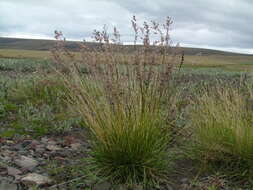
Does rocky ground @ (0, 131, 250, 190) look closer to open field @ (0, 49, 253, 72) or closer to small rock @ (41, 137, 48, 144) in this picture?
small rock @ (41, 137, 48, 144)

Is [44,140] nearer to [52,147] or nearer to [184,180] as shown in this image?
[52,147]

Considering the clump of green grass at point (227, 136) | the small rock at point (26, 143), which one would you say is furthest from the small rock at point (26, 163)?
the clump of green grass at point (227, 136)

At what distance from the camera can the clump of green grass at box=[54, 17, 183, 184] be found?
2.86 m

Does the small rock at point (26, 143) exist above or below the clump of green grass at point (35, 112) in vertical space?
below

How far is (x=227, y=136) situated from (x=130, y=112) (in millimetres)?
1070

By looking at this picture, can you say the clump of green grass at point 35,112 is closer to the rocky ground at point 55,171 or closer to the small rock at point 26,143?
the small rock at point 26,143

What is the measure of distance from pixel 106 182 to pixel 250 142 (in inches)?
54.6

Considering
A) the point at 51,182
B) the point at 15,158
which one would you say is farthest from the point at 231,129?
the point at 15,158

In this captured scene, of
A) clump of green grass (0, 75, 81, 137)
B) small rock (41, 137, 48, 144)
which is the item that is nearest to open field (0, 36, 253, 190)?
small rock (41, 137, 48, 144)

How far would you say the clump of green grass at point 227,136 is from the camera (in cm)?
314

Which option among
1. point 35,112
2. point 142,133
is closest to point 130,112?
point 142,133

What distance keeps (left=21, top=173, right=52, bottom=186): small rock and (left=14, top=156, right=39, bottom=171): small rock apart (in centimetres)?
20

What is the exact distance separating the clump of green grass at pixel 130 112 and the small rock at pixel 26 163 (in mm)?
556

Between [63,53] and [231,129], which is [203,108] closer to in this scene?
[231,129]
